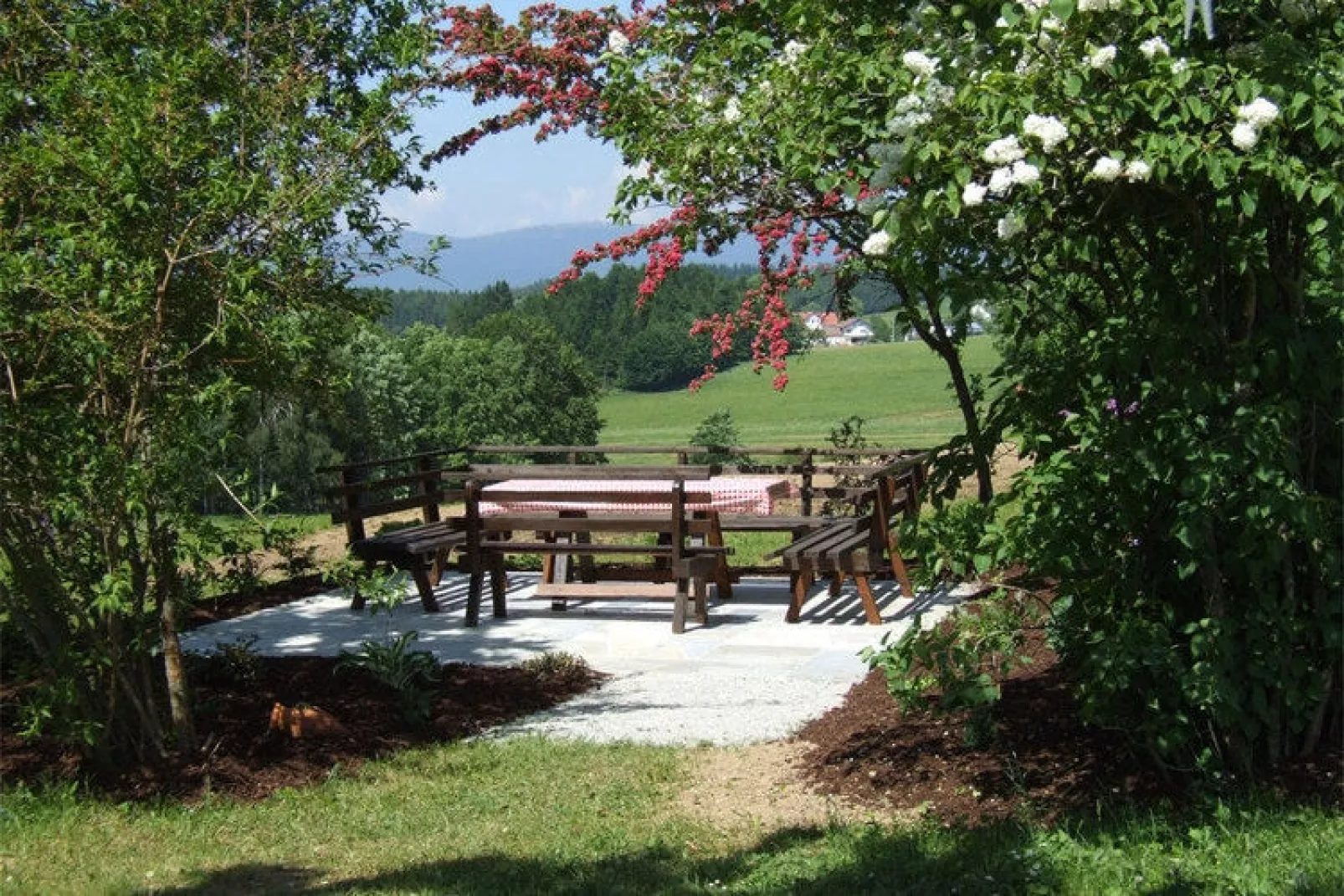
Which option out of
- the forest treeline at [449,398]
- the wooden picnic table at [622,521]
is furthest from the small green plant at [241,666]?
the forest treeline at [449,398]

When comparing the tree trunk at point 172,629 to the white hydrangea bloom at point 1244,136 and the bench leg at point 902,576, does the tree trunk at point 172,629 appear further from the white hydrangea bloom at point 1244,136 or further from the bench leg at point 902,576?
the bench leg at point 902,576

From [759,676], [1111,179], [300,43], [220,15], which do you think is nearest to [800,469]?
[759,676]

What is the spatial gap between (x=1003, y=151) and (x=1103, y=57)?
1.27 feet

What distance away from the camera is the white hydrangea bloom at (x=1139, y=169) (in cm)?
402

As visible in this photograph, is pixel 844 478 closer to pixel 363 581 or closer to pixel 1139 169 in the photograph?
pixel 363 581

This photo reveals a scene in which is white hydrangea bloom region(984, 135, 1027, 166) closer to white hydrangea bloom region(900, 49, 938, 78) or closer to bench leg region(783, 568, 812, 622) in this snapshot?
white hydrangea bloom region(900, 49, 938, 78)

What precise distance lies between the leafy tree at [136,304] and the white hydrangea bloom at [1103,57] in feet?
11.6

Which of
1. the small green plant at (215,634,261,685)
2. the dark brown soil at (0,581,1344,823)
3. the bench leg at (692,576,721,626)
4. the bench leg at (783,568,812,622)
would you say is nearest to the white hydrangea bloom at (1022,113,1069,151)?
the dark brown soil at (0,581,1344,823)

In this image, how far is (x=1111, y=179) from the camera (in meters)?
4.13

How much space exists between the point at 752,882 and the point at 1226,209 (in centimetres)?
259

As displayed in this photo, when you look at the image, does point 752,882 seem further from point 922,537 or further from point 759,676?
point 759,676

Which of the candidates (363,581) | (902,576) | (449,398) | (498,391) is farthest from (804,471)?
(449,398)

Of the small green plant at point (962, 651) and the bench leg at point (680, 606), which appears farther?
the bench leg at point (680, 606)

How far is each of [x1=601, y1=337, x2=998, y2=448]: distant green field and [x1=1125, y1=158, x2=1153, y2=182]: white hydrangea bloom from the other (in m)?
31.1
